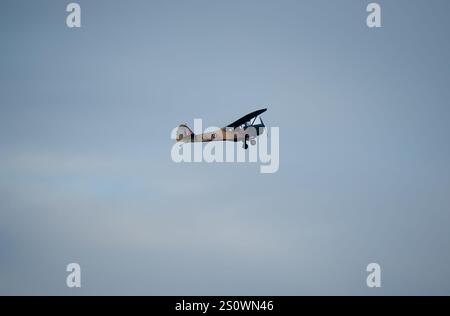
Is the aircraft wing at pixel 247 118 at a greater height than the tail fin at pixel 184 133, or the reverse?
the aircraft wing at pixel 247 118

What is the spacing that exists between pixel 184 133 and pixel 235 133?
215 inches

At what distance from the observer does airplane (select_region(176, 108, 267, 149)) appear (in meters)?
48.8

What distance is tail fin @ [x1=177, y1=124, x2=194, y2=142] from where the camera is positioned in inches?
1967

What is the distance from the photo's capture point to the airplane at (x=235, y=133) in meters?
48.8

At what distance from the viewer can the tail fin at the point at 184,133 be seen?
50.0 m

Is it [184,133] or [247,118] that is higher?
[247,118]

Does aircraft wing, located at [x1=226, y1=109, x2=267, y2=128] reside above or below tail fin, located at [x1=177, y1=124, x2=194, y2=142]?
above

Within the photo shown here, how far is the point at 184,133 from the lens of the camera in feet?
168
